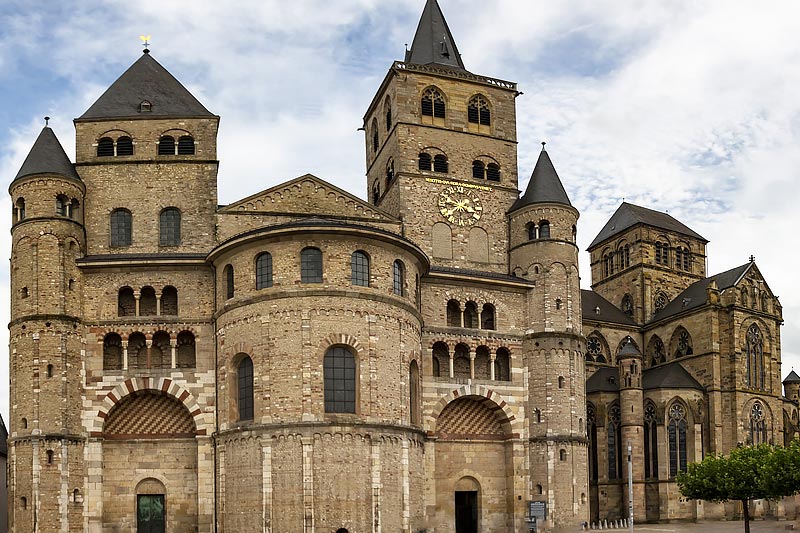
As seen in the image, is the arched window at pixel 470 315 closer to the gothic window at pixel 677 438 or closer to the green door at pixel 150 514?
the green door at pixel 150 514

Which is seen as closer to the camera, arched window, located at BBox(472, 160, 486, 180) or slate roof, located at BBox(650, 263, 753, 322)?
arched window, located at BBox(472, 160, 486, 180)

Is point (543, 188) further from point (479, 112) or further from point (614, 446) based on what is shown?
point (614, 446)

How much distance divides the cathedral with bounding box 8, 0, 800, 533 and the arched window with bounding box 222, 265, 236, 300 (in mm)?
101

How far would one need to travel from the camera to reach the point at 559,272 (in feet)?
196

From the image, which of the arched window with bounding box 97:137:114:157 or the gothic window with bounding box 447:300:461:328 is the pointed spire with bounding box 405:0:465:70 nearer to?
the gothic window with bounding box 447:300:461:328

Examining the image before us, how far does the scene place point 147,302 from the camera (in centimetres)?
5375

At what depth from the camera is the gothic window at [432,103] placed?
6412 cm

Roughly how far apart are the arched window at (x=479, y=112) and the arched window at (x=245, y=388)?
76.2 feet

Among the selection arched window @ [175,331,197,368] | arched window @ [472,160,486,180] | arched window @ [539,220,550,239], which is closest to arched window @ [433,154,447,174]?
arched window @ [472,160,486,180]

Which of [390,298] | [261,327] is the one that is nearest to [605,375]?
[390,298]

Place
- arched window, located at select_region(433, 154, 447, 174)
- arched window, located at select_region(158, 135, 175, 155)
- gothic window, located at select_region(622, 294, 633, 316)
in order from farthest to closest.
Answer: gothic window, located at select_region(622, 294, 633, 316) < arched window, located at select_region(433, 154, 447, 174) < arched window, located at select_region(158, 135, 175, 155)

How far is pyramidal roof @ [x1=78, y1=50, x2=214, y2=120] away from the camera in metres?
57.4

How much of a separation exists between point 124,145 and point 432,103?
1900cm

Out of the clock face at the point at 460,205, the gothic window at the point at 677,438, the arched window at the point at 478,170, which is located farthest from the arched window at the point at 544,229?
the gothic window at the point at 677,438
